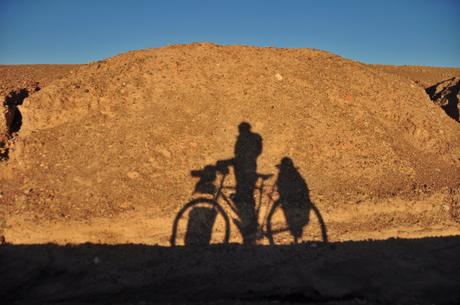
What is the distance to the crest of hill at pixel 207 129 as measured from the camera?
31.5ft

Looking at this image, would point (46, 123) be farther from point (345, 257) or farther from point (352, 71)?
point (352, 71)

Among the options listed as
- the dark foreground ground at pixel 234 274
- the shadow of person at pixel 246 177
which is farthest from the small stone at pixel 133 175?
the shadow of person at pixel 246 177

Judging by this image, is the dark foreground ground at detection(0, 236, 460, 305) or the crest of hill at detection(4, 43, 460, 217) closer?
the dark foreground ground at detection(0, 236, 460, 305)

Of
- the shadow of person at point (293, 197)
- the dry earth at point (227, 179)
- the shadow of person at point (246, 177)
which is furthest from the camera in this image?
the shadow of person at point (293, 197)

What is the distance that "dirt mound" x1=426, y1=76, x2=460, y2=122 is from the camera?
1756 cm

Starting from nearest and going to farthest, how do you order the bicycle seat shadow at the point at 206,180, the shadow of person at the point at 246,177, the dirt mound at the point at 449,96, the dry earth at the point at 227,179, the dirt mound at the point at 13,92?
the dry earth at the point at 227,179 → the shadow of person at the point at 246,177 → the bicycle seat shadow at the point at 206,180 → the dirt mound at the point at 13,92 → the dirt mound at the point at 449,96

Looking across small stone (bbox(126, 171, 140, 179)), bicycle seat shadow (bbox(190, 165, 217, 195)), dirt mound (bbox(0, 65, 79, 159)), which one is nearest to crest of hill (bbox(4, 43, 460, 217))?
small stone (bbox(126, 171, 140, 179))

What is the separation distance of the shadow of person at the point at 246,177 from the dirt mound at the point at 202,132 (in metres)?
0.25

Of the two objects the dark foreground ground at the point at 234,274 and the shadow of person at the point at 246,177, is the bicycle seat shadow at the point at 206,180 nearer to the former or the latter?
the shadow of person at the point at 246,177

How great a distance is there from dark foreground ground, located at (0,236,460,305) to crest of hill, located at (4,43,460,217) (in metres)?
1.34

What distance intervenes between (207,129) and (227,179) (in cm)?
192

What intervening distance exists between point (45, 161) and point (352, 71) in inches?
428

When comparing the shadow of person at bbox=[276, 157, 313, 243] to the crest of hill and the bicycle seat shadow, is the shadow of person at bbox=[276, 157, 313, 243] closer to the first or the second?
the crest of hill

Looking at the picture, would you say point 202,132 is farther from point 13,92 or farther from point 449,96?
point 449,96
